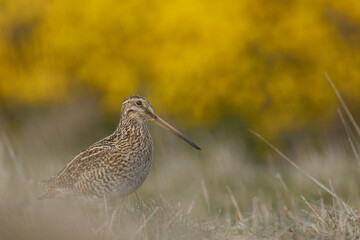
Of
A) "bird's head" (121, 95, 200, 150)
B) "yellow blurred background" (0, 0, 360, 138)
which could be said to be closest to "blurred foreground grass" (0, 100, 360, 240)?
"bird's head" (121, 95, 200, 150)

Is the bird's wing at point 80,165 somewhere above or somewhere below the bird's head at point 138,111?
below

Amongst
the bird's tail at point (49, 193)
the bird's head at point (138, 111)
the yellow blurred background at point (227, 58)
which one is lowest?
the yellow blurred background at point (227, 58)

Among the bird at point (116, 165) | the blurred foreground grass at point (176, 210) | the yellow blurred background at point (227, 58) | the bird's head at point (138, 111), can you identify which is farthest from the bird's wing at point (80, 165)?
the yellow blurred background at point (227, 58)

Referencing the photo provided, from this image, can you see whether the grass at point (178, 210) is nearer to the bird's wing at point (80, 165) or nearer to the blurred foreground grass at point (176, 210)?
the blurred foreground grass at point (176, 210)

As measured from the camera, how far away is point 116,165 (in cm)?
535

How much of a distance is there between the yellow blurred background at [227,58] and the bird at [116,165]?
10.7 meters

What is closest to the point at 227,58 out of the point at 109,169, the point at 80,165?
the point at 80,165

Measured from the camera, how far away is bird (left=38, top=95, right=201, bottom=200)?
5.28 m

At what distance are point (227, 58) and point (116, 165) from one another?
13.1 meters

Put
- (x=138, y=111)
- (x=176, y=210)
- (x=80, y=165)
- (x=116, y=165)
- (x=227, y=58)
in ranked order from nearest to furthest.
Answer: (x=176, y=210) < (x=116, y=165) < (x=80, y=165) < (x=138, y=111) < (x=227, y=58)

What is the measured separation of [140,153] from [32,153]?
116 inches

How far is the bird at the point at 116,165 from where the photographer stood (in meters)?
5.28

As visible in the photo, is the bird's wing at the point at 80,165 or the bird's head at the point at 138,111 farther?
the bird's head at the point at 138,111

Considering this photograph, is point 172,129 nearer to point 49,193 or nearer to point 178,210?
point 178,210
